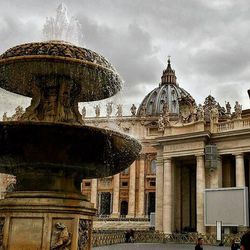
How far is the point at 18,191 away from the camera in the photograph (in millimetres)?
8859

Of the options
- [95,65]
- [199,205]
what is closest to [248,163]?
[199,205]

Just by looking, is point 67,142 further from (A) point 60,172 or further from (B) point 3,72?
(B) point 3,72

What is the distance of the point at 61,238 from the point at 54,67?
3.18 meters

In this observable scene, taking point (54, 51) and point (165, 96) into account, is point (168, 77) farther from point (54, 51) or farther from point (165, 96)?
point (54, 51)

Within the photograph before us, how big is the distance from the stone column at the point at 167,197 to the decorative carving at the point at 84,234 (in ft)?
91.4

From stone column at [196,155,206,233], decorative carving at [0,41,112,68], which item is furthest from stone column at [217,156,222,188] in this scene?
decorative carving at [0,41,112,68]

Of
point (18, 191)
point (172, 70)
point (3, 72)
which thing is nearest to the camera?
point (18, 191)

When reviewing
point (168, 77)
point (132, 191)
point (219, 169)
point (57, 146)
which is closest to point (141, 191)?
point (132, 191)

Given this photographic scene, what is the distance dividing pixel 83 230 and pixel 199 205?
26985mm

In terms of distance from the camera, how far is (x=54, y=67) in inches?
360

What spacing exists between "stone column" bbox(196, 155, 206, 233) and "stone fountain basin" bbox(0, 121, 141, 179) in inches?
1045

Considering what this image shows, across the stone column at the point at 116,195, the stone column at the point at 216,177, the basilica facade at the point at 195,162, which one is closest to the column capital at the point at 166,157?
the basilica facade at the point at 195,162

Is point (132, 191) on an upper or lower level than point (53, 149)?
upper

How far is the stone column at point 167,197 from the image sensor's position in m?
36.2
